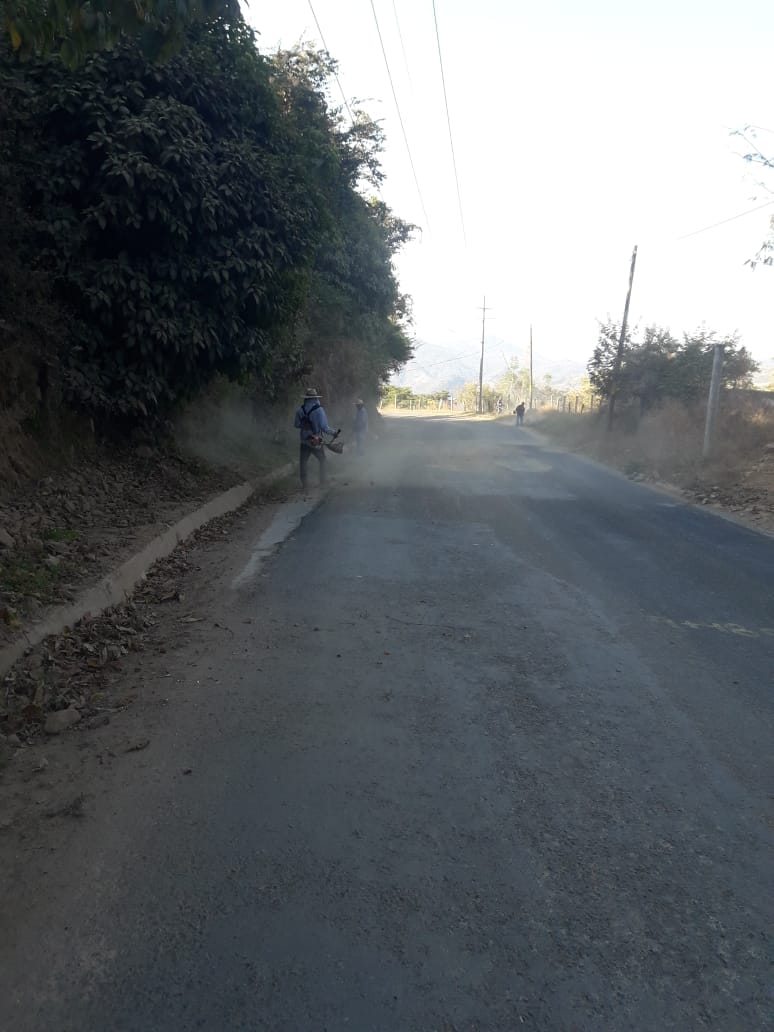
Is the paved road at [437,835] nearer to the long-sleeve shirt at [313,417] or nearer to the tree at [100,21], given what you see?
the tree at [100,21]

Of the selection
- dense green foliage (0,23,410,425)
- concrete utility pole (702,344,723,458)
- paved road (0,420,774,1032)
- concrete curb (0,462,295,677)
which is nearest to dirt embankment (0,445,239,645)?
concrete curb (0,462,295,677)

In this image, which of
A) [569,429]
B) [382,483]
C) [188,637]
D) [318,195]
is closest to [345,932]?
[188,637]

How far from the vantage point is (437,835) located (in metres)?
3.42

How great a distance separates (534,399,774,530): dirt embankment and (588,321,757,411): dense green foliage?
975 mm

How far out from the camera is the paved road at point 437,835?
255 cm

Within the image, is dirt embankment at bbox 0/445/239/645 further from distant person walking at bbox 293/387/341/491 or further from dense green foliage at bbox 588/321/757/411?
dense green foliage at bbox 588/321/757/411

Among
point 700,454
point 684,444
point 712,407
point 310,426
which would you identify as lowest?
point 700,454

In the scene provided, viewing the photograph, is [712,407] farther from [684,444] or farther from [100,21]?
[100,21]

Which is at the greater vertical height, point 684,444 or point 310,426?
point 310,426

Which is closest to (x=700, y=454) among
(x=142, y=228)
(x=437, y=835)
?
(x=142, y=228)

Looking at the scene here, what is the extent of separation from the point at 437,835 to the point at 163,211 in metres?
8.60

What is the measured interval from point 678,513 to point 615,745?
32.7 ft

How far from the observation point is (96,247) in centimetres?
1025

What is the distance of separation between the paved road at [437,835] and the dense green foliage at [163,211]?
15.7 ft
